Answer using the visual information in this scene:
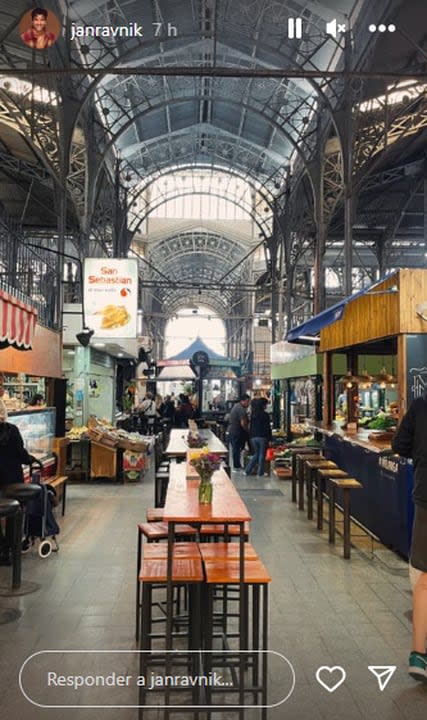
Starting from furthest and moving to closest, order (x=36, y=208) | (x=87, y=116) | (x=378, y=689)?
(x=36, y=208) → (x=87, y=116) → (x=378, y=689)

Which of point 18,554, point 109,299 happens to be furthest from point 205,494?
point 109,299

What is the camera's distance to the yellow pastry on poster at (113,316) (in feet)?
36.4

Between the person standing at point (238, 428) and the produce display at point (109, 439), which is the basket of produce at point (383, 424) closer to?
the person standing at point (238, 428)

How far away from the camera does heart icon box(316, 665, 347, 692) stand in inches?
126

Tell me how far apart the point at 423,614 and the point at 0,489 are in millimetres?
3812

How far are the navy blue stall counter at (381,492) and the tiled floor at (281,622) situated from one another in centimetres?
31

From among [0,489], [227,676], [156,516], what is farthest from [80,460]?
[227,676]

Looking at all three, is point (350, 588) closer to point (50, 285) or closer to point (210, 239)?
point (50, 285)

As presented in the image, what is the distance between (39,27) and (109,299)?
4.83m

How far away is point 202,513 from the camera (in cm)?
348

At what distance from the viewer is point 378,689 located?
314 centimetres

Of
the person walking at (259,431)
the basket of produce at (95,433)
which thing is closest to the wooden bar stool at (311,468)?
the person walking at (259,431)

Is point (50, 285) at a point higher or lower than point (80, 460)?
higher

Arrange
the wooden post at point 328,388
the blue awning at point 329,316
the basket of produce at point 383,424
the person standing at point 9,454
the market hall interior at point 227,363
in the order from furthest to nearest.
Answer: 1. the wooden post at point 328,388
2. the basket of produce at point 383,424
3. the blue awning at point 329,316
4. the person standing at point 9,454
5. the market hall interior at point 227,363
